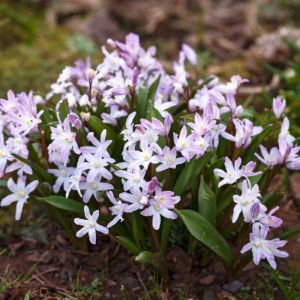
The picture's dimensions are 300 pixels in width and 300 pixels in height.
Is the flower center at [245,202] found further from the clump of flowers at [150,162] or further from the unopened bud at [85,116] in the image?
the unopened bud at [85,116]

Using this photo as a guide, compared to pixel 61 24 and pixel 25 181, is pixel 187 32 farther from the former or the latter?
pixel 25 181

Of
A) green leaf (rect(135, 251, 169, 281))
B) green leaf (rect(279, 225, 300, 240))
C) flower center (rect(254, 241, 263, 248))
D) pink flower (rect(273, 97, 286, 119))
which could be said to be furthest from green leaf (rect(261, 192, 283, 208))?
green leaf (rect(135, 251, 169, 281))

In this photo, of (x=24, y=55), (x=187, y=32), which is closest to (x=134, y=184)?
(x=24, y=55)

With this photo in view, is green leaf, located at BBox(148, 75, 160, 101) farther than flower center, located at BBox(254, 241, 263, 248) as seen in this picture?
Yes

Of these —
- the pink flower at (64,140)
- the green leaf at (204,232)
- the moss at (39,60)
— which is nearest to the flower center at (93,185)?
the pink flower at (64,140)

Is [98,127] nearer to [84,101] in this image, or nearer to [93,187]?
[84,101]

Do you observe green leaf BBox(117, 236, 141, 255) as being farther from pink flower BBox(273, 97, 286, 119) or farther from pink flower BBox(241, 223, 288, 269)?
pink flower BBox(273, 97, 286, 119)
